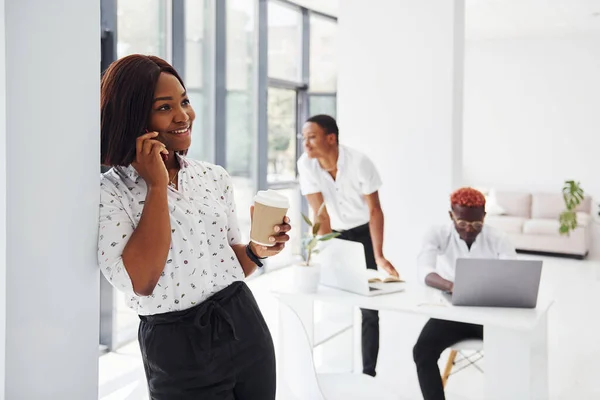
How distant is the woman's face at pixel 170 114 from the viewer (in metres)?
1.31

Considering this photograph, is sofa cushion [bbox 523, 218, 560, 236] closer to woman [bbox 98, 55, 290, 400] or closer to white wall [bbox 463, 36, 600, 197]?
white wall [bbox 463, 36, 600, 197]

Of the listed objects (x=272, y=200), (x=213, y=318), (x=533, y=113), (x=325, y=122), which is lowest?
(x=213, y=318)

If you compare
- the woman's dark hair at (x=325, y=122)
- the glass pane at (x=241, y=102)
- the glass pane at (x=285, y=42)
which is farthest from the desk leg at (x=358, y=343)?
the glass pane at (x=285, y=42)

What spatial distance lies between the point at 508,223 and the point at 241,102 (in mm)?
4286

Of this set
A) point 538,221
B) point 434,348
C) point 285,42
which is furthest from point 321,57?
point 434,348

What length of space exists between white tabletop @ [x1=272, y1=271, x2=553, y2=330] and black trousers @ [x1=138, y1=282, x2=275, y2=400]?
1277 mm

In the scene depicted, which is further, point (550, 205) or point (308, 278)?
point (550, 205)

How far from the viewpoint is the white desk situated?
241cm

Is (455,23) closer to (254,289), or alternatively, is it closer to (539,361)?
(539,361)

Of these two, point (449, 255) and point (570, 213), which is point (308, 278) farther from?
point (570, 213)

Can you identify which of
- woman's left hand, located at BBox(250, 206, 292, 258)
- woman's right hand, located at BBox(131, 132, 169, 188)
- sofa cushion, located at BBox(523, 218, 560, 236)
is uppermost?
woman's right hand, located at BBox(131, 132, 169, 188)

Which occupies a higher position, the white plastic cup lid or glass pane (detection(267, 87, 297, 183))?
glass pane (detection(267, 87, 297, 183))

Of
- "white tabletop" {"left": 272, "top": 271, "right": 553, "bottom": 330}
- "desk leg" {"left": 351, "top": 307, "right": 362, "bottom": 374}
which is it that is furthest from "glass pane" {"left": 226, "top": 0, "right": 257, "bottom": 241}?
"white tabletop" {"left": 272, "top": 271, "right": 553, "bottom": 330}

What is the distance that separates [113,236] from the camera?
3.97ft
